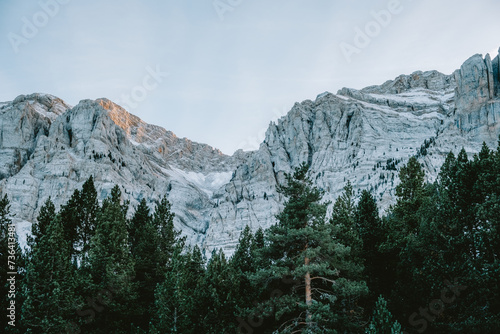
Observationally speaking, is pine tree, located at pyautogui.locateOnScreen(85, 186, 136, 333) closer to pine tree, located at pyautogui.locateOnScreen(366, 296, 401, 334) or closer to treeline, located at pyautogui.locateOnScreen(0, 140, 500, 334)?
treeline, located at pyautogui.locateOnScreen(0, 140, 500, 334)

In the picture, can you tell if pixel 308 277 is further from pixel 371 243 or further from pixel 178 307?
pixel 371 243

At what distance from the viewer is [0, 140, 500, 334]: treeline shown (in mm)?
16844

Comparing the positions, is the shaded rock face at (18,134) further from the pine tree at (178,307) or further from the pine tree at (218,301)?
the pine tree at (218,301)

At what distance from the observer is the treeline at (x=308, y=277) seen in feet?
55.3

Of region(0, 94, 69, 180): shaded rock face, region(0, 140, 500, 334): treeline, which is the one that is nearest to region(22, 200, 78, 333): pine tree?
region(0, 140, 500, 334): treeline

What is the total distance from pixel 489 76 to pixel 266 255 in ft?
619

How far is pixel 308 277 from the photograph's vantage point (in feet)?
55.4

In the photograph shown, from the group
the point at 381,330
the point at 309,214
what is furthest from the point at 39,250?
the point at 381,330

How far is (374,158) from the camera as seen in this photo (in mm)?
171125

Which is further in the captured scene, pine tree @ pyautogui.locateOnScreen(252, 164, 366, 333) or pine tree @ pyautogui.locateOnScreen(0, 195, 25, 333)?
pine tree @ pyautogui.locateOnScreen(0, 195, 25, 333)

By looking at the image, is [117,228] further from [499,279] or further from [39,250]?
[499,279]

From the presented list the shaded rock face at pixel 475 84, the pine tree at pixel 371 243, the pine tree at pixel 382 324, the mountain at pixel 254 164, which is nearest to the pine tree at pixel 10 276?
the pine tree at pixel 382 324

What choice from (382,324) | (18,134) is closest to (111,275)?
(382,324)

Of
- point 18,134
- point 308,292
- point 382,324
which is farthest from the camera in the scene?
point 18,134
